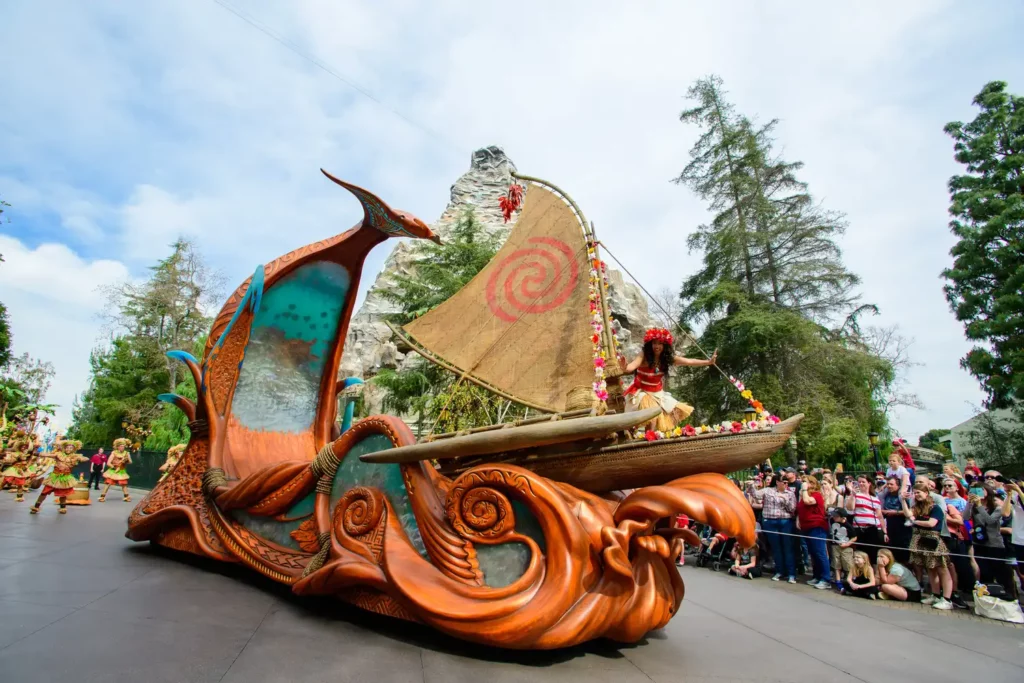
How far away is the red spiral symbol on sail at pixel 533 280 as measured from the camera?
634 centimetres

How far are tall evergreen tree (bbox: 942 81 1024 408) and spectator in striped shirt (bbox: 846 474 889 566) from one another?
484 inches

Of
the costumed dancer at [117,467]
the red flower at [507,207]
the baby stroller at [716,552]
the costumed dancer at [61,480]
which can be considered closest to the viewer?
the red flower at [507,207]

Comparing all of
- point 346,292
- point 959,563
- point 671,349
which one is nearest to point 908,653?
point 671,349

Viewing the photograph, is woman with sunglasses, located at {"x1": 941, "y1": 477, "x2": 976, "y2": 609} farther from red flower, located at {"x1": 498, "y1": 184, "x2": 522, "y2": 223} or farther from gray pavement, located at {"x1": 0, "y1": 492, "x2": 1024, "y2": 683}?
red flower, located at {"x1": 498, "y1": 184, "x2": 522, "y2": 223}

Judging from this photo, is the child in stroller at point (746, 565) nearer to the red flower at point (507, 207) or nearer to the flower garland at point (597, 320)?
the flower garland at point (597, 320)

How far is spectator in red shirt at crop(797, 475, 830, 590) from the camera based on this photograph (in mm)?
6910


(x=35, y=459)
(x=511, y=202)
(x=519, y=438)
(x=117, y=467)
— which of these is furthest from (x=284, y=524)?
(x=35, y=459)

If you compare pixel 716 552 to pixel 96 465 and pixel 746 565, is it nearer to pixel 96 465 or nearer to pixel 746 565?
pixel 746 565

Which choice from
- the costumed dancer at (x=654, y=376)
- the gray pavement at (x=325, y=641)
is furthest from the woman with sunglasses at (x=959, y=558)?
the costumed dancer at (x=654, y=376)

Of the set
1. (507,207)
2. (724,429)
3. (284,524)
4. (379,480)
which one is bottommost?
(284,524)

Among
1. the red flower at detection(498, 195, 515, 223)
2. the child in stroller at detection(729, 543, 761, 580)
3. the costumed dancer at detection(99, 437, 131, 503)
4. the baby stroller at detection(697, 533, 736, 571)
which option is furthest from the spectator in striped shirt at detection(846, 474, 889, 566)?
the costumed dancer at detection(99, 437, 131, 503)

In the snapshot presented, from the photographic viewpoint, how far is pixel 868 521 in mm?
6500

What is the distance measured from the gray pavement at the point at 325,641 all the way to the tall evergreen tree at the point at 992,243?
580 inches

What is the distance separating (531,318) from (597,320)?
1.04 m
